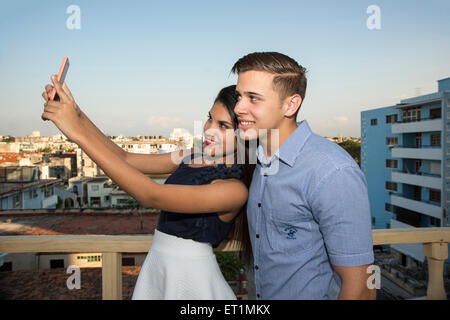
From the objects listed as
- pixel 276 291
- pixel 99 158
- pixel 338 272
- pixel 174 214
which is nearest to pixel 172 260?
pixel 174 214

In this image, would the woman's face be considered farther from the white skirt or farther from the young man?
the white skirt

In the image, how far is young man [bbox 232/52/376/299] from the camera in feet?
4.62

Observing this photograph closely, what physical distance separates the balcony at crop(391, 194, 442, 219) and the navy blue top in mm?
26004

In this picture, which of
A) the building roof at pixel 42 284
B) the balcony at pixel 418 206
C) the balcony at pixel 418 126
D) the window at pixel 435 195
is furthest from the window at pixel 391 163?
the building roof at pixel 42 284

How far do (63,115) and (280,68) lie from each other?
1.04 metres

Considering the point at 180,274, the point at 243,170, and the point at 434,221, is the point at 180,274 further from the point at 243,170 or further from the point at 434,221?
the point at 434,221

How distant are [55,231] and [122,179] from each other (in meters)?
27.4

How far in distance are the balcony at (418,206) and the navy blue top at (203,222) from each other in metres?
26.0

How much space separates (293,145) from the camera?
1637 millimetres

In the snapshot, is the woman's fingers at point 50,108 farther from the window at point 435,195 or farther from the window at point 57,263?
the window at point 435,195

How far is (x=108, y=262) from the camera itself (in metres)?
2.22

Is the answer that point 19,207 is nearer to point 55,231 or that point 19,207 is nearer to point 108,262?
point 55,231

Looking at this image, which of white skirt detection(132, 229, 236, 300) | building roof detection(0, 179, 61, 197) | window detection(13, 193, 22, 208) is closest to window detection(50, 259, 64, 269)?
building roof detection(0, 179, 61, 197)

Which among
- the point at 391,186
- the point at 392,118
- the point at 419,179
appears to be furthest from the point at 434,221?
the point at 392,118
